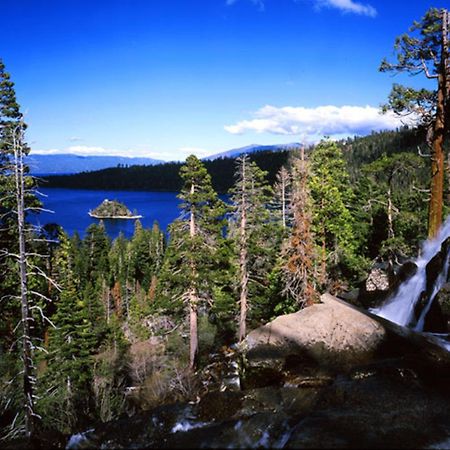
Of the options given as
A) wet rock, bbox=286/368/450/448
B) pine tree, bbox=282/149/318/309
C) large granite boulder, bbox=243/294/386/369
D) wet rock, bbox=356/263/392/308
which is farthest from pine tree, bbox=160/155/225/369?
wet rock, bbox=286/368/450/448

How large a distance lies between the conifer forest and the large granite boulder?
661mm

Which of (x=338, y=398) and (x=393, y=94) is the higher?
(x=393, y=94)

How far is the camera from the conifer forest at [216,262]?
12.0m

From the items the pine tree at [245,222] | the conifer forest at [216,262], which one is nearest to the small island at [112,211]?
the conifer forest at [216,262]

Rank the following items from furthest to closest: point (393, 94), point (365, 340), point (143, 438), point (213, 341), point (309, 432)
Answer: point (213, 341) < point (393, 94) < point (365, 340) < point (143, 438) < point (309, 432)

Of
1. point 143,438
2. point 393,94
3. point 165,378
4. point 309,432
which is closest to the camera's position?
point 309,432

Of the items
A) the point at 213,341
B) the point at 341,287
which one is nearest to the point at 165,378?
the point at 213,341

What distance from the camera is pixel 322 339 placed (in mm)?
9445

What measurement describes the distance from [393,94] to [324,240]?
13.4 meters

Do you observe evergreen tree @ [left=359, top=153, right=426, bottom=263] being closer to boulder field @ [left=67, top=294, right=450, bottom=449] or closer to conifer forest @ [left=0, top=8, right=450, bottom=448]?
conifer forest @ [left=0, top=8, right=450, bottom=448]

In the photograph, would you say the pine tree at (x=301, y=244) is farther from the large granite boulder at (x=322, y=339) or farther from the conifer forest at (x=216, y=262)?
the large granite boulder at (x=322, y=339)

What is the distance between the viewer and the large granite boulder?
908cm

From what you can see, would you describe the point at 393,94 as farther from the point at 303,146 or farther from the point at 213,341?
the point at 213,341

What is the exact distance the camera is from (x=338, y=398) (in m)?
7.20
